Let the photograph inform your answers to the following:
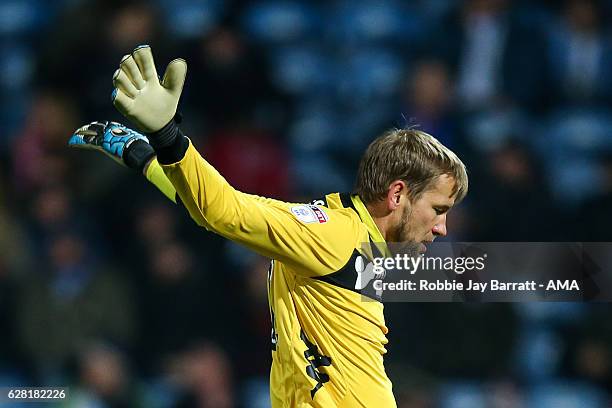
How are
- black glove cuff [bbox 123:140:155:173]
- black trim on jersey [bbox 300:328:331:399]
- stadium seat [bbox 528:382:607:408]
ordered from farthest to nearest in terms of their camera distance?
stadium seat [bbox 528:382:607:408], black glove cuff [bbox 123:140:155:173], black trim on jersey [bbox 300:328:331:399]

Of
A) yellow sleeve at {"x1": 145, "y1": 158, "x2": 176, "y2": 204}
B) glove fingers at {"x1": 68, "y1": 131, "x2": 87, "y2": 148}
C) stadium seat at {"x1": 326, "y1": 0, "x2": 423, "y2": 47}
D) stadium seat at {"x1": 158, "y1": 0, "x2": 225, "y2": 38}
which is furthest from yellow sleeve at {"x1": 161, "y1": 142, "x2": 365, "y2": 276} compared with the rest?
stadium seat at {"x1": 158, "y1": 0, "x2": 225, "y2": 38}

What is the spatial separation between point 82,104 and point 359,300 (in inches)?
160

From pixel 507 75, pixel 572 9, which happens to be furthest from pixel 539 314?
pixel 572 9

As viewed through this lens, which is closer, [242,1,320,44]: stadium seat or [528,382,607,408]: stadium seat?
[528,382,607,408]: stadium seat

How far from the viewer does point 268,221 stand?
2826 millimetres

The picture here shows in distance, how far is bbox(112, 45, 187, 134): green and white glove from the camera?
2.59 m

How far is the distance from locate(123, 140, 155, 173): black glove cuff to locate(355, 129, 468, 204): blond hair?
0.72m

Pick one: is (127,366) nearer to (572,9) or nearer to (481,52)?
(481,52)

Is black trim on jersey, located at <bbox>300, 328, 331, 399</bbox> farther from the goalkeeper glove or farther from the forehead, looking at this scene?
the goalkeeper glove

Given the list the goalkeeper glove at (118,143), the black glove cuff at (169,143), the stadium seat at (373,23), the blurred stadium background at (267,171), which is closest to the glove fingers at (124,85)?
the black glove cuff at (169,143)

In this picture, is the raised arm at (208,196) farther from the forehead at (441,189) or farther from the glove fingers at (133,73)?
the forehead at (441,189)

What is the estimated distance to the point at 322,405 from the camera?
3.07 m

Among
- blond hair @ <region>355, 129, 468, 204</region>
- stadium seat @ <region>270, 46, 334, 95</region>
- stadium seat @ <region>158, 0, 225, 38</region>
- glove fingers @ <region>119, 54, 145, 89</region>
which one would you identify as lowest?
glove fingers @ <region>119, 54, 145, 89</region>

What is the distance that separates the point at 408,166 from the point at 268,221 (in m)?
0.56
